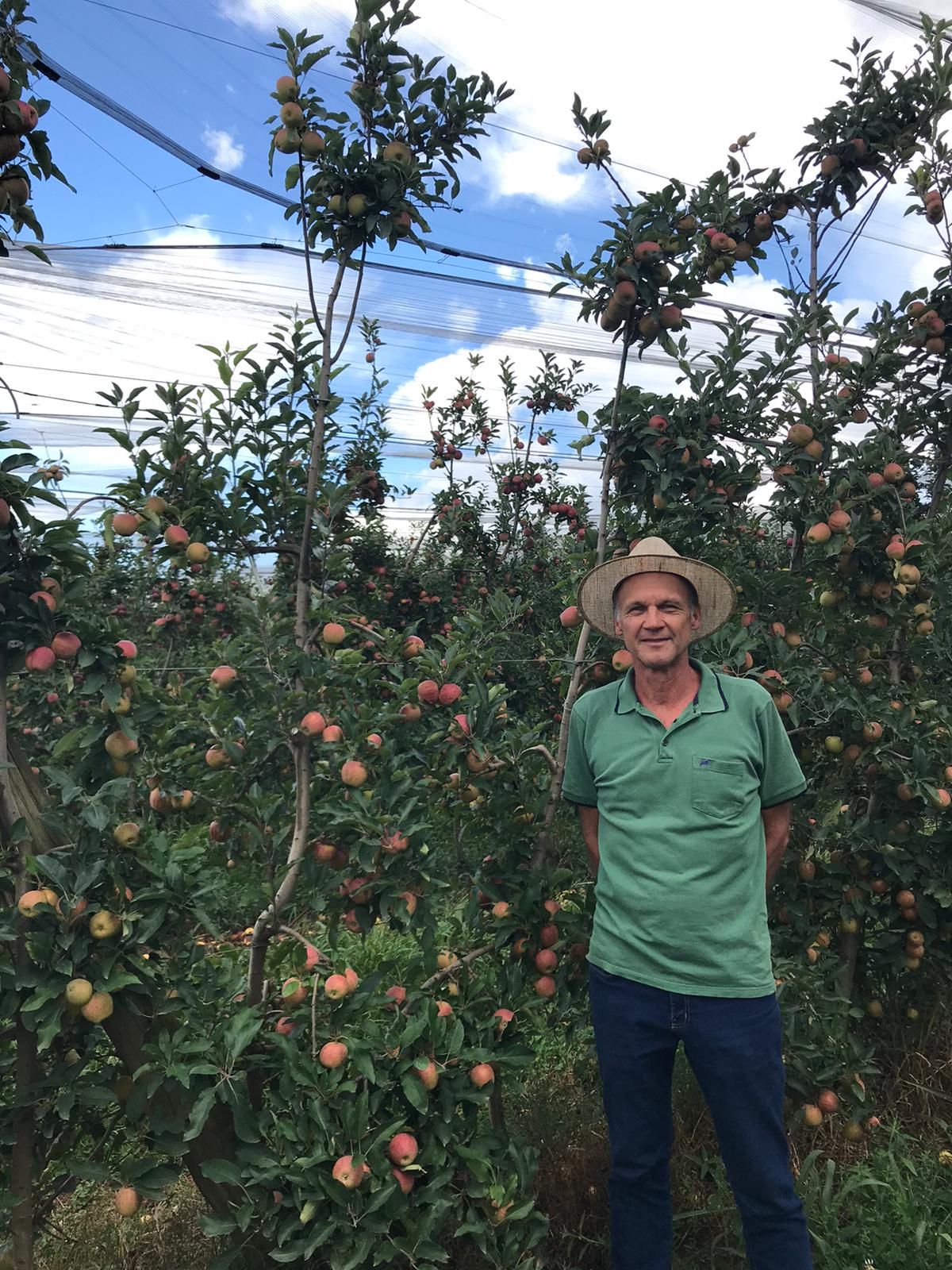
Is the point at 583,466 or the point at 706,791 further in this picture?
the point at 583,466

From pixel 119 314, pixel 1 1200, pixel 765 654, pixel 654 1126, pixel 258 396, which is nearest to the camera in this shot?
pixel 1 1200

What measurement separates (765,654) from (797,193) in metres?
1.62

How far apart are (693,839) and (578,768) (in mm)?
352

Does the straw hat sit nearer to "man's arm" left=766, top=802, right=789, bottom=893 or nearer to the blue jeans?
"man's arm" left=766, top=802, right=789, bottom=893

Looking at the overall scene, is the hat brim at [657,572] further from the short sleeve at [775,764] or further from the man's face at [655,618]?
the short sleeve at [775,764]

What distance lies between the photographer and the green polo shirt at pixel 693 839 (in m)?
1.61

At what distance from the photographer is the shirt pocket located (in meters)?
1.64

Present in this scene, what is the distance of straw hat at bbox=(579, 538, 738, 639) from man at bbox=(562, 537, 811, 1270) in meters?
0.02

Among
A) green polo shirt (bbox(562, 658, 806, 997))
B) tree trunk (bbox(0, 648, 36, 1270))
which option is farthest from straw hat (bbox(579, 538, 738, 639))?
tree trunk (bbox(0, 648, 36, 1270))

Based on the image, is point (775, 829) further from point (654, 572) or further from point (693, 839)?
point (654, 572)

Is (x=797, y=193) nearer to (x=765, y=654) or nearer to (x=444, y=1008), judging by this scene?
(x=765, y=654)

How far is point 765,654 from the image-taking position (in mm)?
2588

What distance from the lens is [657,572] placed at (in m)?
1.86

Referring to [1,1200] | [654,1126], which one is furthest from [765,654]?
[1,1200]
